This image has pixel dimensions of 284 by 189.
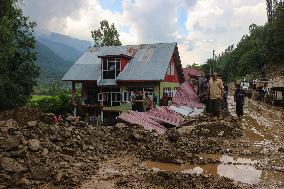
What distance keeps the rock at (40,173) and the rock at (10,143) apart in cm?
97

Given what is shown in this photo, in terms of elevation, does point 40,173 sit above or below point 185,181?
above

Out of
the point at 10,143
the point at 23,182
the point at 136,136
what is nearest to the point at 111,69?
the point at 136,136

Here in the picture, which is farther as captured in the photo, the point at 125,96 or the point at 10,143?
the point at 125,96

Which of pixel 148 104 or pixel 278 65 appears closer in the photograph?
pixel 148 104

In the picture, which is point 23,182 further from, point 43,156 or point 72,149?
point 72,149

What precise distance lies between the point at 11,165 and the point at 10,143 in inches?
31.2

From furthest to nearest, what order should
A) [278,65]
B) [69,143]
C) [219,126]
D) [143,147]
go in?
[278,65], [219,126], [143,147], [69,143]

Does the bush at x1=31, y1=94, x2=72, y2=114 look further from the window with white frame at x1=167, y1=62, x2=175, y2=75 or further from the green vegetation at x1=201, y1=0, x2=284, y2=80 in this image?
the green vegetation at x1=201, y1=0, x2=284, y2=80

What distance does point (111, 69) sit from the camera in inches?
1250

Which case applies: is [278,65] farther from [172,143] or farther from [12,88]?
[172,143]

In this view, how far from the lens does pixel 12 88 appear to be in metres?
31.3

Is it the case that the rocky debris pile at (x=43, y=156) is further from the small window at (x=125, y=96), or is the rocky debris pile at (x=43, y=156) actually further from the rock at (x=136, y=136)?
the small window at (x=125, y=96)

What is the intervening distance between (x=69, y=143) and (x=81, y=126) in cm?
229

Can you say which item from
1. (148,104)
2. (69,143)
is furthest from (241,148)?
(148,104)
